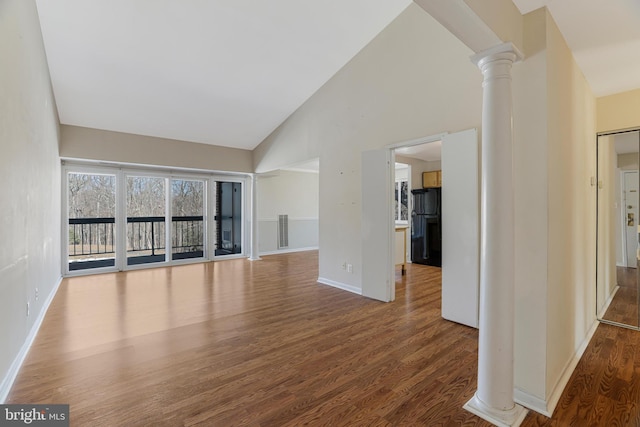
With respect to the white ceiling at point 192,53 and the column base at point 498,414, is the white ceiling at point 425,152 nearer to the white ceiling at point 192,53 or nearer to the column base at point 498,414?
the white ceiling at point 192,53

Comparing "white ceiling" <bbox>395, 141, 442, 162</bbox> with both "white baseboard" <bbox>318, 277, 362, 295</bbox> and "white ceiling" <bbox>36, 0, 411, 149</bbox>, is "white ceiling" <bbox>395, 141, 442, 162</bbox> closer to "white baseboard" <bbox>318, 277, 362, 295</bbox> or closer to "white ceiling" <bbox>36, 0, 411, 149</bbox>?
"white ceiling" <bbox>36, 0, 411, 149</bbox>

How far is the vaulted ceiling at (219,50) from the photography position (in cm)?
217

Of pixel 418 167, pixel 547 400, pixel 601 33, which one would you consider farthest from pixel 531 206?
pixel 418 167

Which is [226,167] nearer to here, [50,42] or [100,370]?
[50,42]

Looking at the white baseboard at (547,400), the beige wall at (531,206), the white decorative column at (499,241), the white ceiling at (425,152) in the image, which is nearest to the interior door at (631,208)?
the white baseboard at (547,400)

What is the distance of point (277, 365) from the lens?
2316mm

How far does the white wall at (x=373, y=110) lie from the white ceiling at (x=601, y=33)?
0.89m

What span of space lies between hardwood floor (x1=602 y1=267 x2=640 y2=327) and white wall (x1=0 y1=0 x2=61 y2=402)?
17.8 ft

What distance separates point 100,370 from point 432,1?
10.5 feet

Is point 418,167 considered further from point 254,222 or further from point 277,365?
point 277,365

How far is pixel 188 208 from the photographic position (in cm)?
675

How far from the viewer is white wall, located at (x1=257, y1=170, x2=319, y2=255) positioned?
7.94 meters

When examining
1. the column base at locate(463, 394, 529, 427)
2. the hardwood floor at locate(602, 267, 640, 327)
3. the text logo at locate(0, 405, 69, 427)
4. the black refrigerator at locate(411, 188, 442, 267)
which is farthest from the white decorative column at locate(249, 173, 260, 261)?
the hardwood floor at locate(602, 267, 640, 327)

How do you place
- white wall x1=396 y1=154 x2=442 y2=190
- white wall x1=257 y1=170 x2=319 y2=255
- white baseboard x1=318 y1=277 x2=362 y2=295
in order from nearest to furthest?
1. white baseboard x1=318 y1=277 x2=362 y2=295
2. white wall x1=396 y1=154 x2=442 y2=190
3. white wall x1=257 y1=170 x2=319 y2=255
